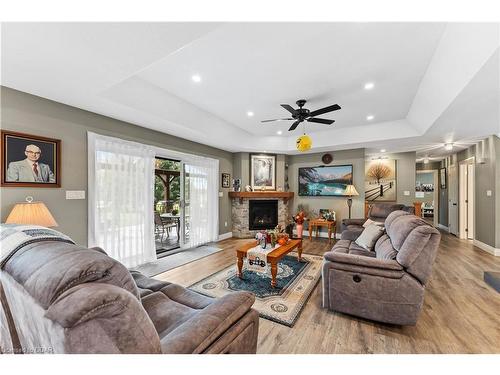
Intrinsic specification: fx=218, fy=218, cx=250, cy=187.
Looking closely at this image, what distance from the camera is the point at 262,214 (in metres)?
6.28

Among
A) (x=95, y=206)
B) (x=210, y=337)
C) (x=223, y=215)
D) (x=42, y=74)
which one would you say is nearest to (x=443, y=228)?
(x=223, y=215)

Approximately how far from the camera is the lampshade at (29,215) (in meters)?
2.15

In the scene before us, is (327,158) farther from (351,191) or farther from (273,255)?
(273,255)

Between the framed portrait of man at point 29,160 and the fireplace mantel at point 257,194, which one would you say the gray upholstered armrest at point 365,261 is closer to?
the framed portrait of man at point 29,160

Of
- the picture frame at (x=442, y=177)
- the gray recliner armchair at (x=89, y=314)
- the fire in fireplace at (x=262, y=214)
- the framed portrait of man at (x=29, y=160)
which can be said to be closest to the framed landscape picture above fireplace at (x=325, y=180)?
the fire in fireplace at (x=262, y=214)

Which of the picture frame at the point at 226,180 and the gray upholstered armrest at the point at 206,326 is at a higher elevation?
the picture frame at the point at 226,180

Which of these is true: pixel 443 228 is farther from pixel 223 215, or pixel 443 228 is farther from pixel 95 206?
pixel 95 206

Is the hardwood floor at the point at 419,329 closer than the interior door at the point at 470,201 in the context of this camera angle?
Yes

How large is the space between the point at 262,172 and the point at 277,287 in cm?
384

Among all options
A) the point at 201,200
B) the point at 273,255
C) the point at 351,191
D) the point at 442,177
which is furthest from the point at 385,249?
the point at 442,177

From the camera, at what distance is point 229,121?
473cm

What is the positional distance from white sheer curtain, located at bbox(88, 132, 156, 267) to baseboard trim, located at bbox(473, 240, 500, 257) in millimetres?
6481

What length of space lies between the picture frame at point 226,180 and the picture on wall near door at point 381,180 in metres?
4.19
